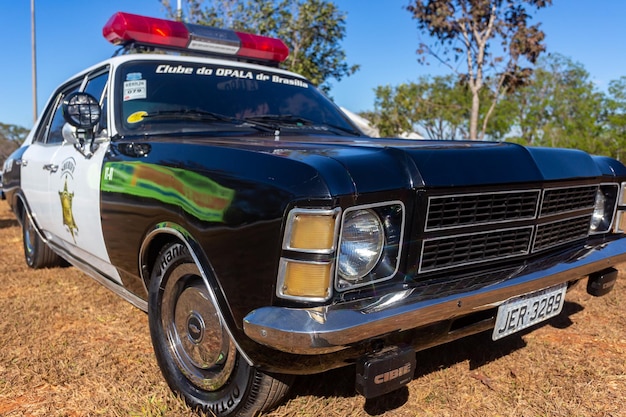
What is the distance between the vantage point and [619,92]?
1378 inches

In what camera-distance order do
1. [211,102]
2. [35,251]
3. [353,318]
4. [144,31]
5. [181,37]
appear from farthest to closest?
[35,251], [181,37], [144,31], [211,102], [353,318]

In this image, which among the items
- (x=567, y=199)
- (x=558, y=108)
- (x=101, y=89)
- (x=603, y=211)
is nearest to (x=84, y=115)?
(x=101, y=89)

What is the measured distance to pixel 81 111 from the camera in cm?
308

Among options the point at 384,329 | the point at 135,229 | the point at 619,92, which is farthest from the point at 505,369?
the point at 619,92

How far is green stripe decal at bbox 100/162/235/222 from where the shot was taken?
6.78 feet

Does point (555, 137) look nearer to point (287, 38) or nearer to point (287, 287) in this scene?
point (287, 38)

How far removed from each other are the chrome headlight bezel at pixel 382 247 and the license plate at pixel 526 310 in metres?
0.55

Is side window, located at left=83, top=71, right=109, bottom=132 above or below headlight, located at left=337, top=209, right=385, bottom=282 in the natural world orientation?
above

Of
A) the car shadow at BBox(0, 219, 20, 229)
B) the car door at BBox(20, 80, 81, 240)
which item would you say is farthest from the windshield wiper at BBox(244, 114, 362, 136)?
the car shadow at BBox(0, 219, 20, 229)

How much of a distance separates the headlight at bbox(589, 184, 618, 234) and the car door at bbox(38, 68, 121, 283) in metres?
2.78

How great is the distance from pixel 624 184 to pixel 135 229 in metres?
2.71

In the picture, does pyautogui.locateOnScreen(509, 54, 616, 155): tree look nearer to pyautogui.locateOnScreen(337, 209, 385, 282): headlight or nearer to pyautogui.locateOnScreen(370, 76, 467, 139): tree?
pyautogui.locateOnScreen(370, 76, 467, 139): tree

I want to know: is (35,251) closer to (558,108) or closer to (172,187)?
(172,187)

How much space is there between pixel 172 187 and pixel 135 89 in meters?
Answer: 1.12
